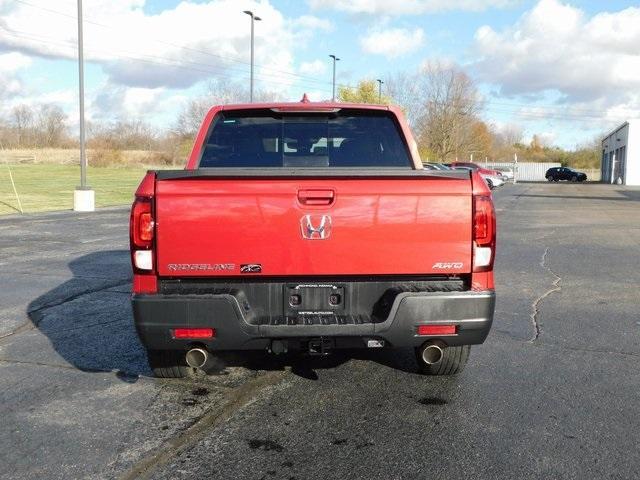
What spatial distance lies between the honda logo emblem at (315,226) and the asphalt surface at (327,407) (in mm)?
1133

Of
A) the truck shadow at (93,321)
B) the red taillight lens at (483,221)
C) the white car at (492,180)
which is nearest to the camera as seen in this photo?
the red taillight lens at (483,221)

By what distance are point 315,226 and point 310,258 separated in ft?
0.62

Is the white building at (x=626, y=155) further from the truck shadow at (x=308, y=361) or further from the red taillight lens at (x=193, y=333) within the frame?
the red taillight lens at (x=193, y=333)

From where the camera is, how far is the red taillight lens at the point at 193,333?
3.72 m

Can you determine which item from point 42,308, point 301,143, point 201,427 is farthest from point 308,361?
point 42,308

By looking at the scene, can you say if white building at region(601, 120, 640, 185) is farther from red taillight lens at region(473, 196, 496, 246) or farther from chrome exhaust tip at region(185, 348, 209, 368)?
chrome exhaust tip at region(185, 348, 209, 368)

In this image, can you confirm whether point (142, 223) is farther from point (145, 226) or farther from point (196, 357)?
point (196, 357)

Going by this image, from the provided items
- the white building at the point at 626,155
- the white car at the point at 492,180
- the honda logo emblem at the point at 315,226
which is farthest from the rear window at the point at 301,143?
the white building at the point at 626,155

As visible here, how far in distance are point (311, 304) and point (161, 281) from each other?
35.2 inches

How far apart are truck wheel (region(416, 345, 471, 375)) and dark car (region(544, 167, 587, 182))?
70.7 metres

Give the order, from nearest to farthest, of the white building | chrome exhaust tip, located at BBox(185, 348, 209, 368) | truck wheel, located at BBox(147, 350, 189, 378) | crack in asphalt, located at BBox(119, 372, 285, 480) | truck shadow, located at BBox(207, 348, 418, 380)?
1. crack in asphalt, located at BBox(119, 372, 285, 480)
2. chrome exhaust tip, located at BBox(185, 348, 209, 368)
3. truck wheel, located at BBox(147, 350, 189, 378)
4. truck shadow, located at BBox(207, 348, 418, 380)
5. the white building

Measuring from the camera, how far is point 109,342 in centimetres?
560

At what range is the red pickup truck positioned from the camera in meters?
3.68

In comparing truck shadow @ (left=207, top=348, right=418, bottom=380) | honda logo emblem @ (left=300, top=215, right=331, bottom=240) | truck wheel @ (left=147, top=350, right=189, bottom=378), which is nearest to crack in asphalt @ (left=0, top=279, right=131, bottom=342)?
truck wheel @ (left=147, top=350, right=189, bottom=378)
